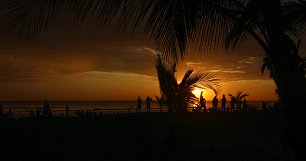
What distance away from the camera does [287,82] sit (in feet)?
11.2

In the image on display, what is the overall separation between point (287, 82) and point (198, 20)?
3.32 feet

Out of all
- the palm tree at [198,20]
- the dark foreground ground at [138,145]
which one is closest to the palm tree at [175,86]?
the dark foreground ground at [138,145]

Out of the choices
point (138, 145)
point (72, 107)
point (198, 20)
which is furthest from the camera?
point (72, 107)

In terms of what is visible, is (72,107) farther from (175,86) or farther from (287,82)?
(287,82)

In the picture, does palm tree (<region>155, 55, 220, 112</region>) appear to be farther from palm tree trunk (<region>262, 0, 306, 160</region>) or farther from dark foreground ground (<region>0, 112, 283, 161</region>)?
palm tree trunk (<region>262, 0, 306, 160</region>)

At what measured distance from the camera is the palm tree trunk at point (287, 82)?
333 centimetres

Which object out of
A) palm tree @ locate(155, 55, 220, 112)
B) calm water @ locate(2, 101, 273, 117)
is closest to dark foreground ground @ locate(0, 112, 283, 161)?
palm tree @ locate(155, 55, 220, 112)

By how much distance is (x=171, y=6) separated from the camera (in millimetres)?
3008

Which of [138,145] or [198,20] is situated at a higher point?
[198,20]

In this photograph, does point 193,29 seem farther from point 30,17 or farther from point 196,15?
point 30,17

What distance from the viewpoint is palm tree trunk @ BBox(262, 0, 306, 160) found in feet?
10.9

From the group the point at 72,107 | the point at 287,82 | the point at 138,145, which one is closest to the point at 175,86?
the point at 138,145

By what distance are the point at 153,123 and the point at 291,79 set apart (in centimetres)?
1282

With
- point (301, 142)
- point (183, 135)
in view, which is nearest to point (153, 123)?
point (183, 135)
